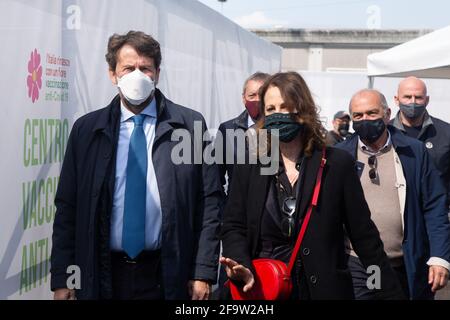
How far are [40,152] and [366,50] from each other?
66.9ft

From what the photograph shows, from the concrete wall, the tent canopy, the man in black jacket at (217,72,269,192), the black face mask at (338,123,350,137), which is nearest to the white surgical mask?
the man in black jacket at (217,72,269,192)

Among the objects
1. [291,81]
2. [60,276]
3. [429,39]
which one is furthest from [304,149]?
[429,39]

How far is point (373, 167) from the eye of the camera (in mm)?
4301

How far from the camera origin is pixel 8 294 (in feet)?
11.5

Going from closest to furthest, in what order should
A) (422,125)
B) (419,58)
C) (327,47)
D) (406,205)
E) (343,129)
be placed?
(406,205) < (422,125) < (419,58) < (343,129) < (327,47)

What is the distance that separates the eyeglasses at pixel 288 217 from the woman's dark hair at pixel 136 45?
3.17 ft

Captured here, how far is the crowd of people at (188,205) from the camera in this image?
300 centimetres

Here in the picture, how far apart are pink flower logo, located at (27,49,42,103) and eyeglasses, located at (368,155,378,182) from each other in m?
1.90

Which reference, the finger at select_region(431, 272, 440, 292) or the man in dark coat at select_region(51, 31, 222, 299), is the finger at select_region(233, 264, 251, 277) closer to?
the man in dark coat at select_region(51, 31, 222, 299)

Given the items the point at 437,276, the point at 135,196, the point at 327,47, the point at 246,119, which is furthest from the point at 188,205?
the point at 327,47

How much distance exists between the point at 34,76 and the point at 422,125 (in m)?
3.47

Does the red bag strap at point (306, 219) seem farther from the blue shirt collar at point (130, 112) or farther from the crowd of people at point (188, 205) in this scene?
the blue shirt collar at point (130, 112)

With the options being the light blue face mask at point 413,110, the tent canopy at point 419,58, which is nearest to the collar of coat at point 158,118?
the light blue face mask at point 413,110

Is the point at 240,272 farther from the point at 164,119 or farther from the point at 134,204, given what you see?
the point at 164,119
